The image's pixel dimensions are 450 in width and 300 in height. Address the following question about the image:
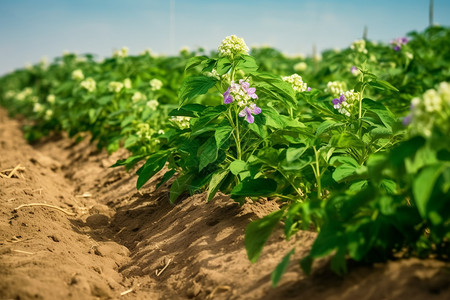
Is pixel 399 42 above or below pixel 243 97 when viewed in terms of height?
above

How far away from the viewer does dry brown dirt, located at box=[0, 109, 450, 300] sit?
2104 millimetres

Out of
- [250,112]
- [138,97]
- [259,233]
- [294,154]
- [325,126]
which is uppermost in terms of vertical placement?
[138,97]

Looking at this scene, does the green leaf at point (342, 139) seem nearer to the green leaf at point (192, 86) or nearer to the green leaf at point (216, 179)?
the green leaf at point (216, 179)

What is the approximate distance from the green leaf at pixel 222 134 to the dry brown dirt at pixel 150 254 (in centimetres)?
50

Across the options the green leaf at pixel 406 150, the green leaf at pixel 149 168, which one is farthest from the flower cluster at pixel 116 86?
the green leaf at pixel 406 150

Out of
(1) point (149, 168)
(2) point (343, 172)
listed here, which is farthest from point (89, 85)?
(2) point (343, 172)

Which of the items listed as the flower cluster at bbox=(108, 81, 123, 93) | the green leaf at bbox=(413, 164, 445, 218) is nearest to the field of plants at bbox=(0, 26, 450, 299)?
the green leaf at bbox=(413, 164, 445, 218)

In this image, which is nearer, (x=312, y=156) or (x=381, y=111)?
(x=312, y=156)

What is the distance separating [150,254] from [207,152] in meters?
0.80

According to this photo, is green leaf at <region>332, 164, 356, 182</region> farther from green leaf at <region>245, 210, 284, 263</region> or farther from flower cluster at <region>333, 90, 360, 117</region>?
flower cluster at <region>333, 90, 360, 117</region>

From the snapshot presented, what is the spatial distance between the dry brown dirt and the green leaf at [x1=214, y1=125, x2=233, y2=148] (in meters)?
0.50

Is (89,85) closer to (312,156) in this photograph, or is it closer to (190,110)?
(190,110)

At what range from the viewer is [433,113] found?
1.88 m

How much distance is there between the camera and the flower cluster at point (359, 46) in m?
5.89
